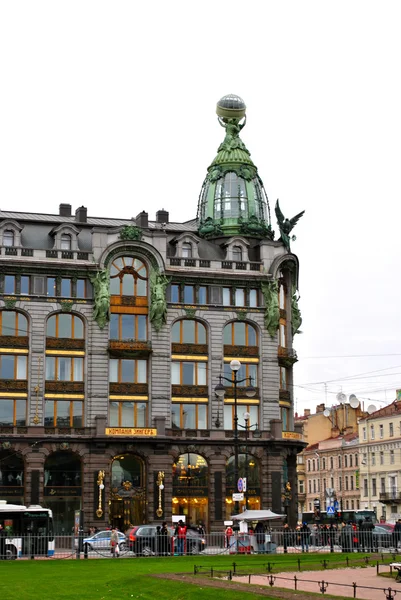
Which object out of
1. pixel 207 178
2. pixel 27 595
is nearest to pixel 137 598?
pixel 27 595

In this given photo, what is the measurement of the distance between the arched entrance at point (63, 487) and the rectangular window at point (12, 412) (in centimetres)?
354

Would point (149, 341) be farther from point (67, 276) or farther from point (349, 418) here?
point (349, 418)

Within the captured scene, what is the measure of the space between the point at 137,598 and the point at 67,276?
5276 cm

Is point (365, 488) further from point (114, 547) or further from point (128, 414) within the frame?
point (114, 547)

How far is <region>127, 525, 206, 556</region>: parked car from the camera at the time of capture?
182ft

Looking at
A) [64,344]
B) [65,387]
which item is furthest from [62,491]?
[64,344]

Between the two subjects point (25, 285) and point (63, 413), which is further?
point (25, 285)

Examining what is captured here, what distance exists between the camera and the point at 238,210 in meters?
92.7

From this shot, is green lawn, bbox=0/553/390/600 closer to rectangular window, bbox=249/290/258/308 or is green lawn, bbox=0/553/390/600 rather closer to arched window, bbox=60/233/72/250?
rectangular window, bbox=249/290/258/308

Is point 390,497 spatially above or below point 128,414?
below

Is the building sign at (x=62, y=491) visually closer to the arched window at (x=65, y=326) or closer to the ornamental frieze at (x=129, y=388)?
the ornamental frieze at (x=129, y=388)

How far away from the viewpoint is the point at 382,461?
125688 millimetres

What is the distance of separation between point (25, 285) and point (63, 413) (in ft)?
33.4

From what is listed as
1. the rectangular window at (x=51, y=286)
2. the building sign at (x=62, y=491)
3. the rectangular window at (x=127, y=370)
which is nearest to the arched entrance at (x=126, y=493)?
the building sign at (x=62, y=491)
